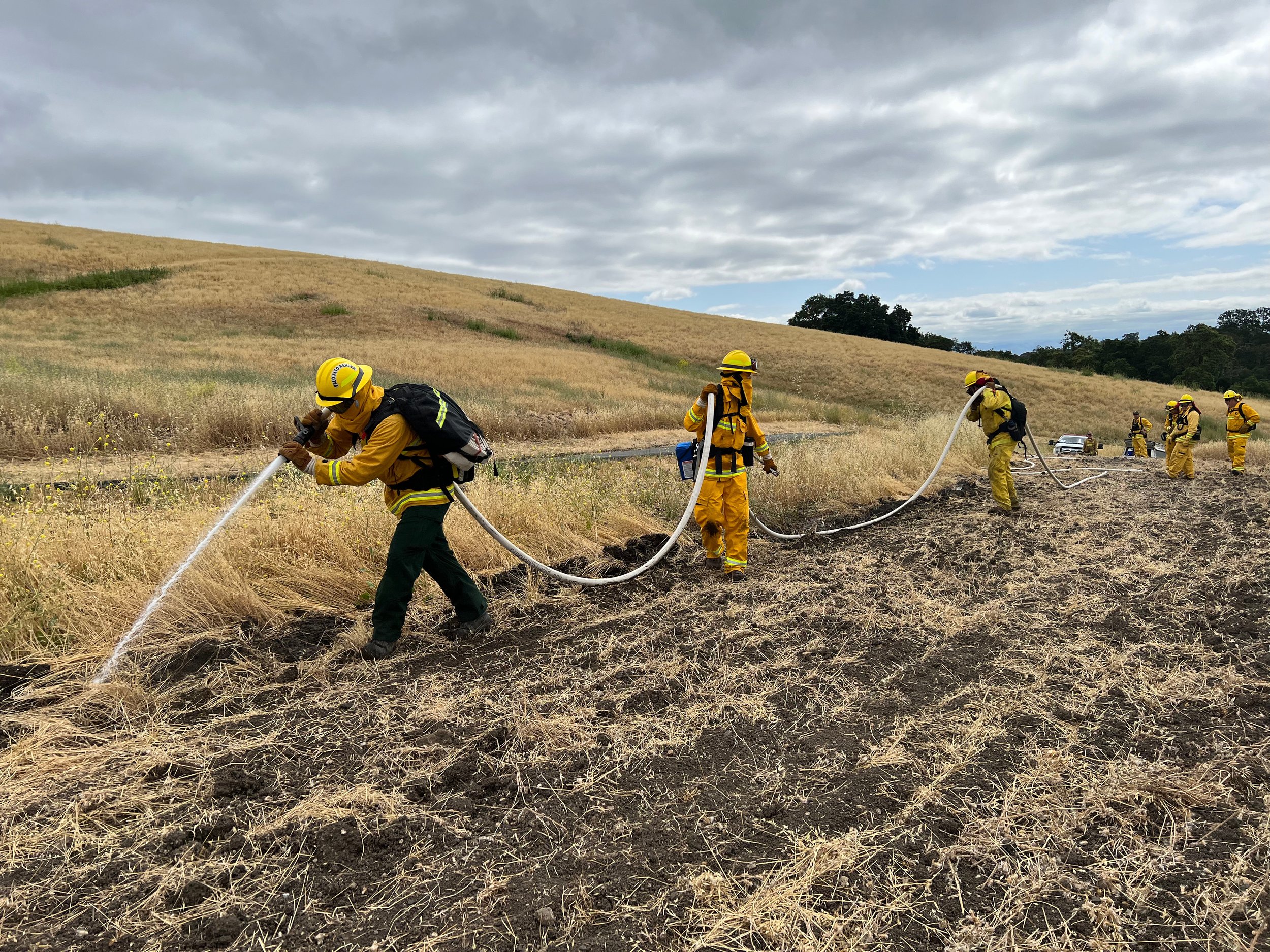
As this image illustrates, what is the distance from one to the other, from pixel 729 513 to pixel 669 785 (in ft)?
11.1

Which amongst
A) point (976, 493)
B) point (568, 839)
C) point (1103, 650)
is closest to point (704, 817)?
point (568, 839)

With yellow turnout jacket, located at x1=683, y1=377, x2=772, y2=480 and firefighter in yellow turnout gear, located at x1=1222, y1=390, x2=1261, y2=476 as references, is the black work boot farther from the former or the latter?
firefighter in yellow turnout gear, located at x1=1222, y1=390, x2=1261, y2=476

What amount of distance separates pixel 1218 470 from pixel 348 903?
15.7 metres

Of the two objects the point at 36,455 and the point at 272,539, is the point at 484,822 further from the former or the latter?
the point at 36,455

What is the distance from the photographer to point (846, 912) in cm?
222

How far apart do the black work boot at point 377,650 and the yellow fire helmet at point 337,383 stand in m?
1.51

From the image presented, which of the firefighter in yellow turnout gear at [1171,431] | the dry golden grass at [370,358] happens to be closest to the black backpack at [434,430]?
the dry golden grass at [370,358]

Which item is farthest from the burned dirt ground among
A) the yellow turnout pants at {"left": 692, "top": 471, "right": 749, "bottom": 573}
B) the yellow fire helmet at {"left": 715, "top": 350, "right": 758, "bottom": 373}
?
the yellow fire helmet at {"left": 715, "top": 350, "right": 758, "bottom": 373}

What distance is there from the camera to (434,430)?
13.3 feet

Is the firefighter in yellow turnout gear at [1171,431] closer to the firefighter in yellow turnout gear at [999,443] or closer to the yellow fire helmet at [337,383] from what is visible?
the firefighter in yellow turnout gear at [999,443]

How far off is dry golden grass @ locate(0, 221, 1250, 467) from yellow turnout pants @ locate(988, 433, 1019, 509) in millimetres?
10705

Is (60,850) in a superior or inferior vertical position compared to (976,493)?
inferior

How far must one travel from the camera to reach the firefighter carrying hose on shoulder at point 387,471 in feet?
12.9

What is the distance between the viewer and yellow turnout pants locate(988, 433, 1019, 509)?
334 inches
